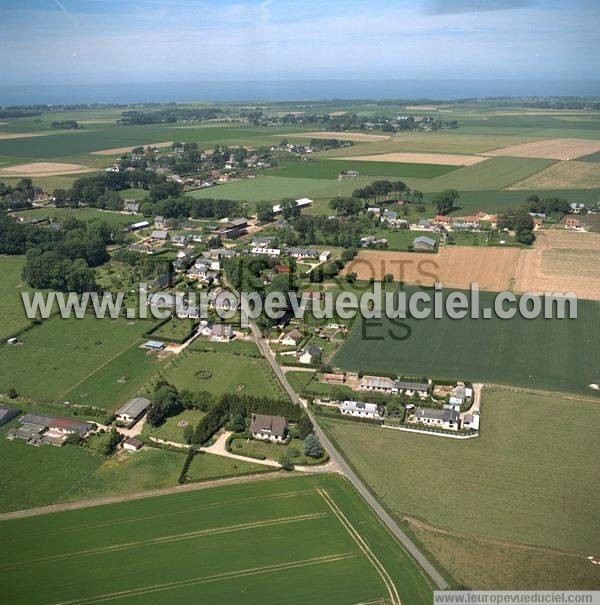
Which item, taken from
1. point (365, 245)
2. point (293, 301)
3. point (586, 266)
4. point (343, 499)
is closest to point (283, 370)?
point (293, 301)

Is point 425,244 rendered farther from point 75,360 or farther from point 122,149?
point 122,149

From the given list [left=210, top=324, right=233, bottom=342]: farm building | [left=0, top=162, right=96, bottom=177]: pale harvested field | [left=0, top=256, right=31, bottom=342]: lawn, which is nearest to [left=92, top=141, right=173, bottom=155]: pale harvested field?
[left=0, top=162, right=96, bottom=177]: pale harvested field

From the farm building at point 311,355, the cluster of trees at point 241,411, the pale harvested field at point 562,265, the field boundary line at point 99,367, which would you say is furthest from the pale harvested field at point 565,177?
the cluster of trees at point 241,411

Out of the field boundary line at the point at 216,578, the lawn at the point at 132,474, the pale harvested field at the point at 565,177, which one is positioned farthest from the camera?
the pale harvested field at the point at 565,177

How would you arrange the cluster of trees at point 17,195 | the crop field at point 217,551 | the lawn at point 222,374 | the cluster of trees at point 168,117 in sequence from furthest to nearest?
the cluster of trees at point 168,117 < the cluster of trees at point 17,195 < the lawn at point 222,374 < the crop field at point 217,551

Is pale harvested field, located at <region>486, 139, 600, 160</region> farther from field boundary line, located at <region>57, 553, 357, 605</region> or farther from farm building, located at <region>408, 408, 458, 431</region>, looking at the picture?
field boundary line, located at <region>57, 553, 357, 605</region>

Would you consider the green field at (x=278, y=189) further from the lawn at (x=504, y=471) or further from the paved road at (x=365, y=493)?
the lawn at (x=504, y=471)

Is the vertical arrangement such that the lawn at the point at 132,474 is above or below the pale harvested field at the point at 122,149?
below


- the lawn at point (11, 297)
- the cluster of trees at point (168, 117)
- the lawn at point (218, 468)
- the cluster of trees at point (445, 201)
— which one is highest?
the cluster of trees at point (168, 117)
